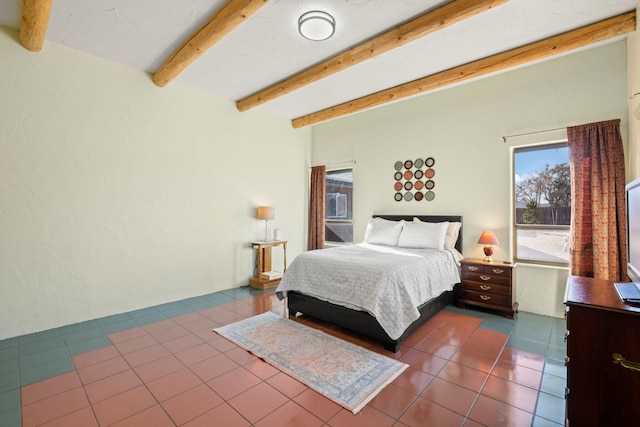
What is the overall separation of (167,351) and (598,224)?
4287 mm

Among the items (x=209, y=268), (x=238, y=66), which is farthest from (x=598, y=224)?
(x=209, y=268)

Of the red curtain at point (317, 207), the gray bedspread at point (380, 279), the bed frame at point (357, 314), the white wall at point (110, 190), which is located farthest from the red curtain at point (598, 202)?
the white wall at point (110, 190)

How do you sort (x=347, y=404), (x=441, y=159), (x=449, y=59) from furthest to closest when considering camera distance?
(x=441, y=159) → (x=449, y=59) → (x=347, y=404)

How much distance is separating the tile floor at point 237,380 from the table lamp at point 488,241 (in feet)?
2.69

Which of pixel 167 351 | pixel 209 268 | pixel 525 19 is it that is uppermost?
pixel 525 19

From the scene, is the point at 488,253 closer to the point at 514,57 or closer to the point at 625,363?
the point at 514,57

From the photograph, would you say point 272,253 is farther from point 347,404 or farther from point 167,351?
point 347,404

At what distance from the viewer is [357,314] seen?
277 centimetres

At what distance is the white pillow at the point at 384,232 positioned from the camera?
416cm

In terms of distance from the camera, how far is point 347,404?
187 centimetres

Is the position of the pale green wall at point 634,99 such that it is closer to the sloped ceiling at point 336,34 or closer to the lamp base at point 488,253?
the sloped ceiling at point 336,34

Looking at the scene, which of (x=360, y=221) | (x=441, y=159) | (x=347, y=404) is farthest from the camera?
(x=360, y=221)

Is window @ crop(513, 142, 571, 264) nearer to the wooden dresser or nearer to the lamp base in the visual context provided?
the lamp base

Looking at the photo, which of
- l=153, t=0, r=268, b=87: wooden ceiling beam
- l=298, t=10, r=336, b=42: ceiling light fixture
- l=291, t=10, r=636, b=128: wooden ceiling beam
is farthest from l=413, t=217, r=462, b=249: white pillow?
l=153, t=0, r=268, b=87: wooden ceiling beam
